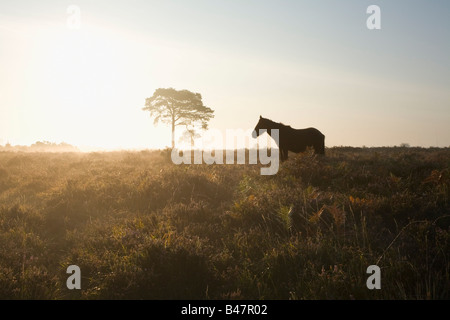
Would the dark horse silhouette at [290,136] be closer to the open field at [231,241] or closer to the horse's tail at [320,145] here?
the horse's tail at [320,145]

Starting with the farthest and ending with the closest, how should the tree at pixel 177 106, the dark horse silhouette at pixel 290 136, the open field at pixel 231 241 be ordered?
the tree at pixel 177 106 < the dark horse silhouette at pixel 290 136 < the open field at pixel 231 241

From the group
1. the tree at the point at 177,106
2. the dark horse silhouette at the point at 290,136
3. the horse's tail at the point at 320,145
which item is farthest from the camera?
the tree at the point at 177,106

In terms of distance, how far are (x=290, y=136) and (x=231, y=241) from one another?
10370 millimetres

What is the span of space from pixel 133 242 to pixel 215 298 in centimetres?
232

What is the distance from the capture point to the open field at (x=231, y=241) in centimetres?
432

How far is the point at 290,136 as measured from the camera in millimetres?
15391

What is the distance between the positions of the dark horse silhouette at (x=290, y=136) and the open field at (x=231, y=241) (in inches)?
195

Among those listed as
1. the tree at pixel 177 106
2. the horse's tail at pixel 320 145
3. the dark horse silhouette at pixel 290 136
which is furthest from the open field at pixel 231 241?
the tree at pixel 177 106

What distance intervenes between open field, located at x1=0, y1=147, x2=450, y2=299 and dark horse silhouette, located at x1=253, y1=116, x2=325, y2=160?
4.94m

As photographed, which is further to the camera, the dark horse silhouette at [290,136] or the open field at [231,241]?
the dark horse silhouette at [290,136]

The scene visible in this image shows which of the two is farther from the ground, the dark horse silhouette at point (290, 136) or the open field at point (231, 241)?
the dark horse silhouette at point (290, 136)

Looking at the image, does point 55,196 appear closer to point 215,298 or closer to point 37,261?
point 37,261
